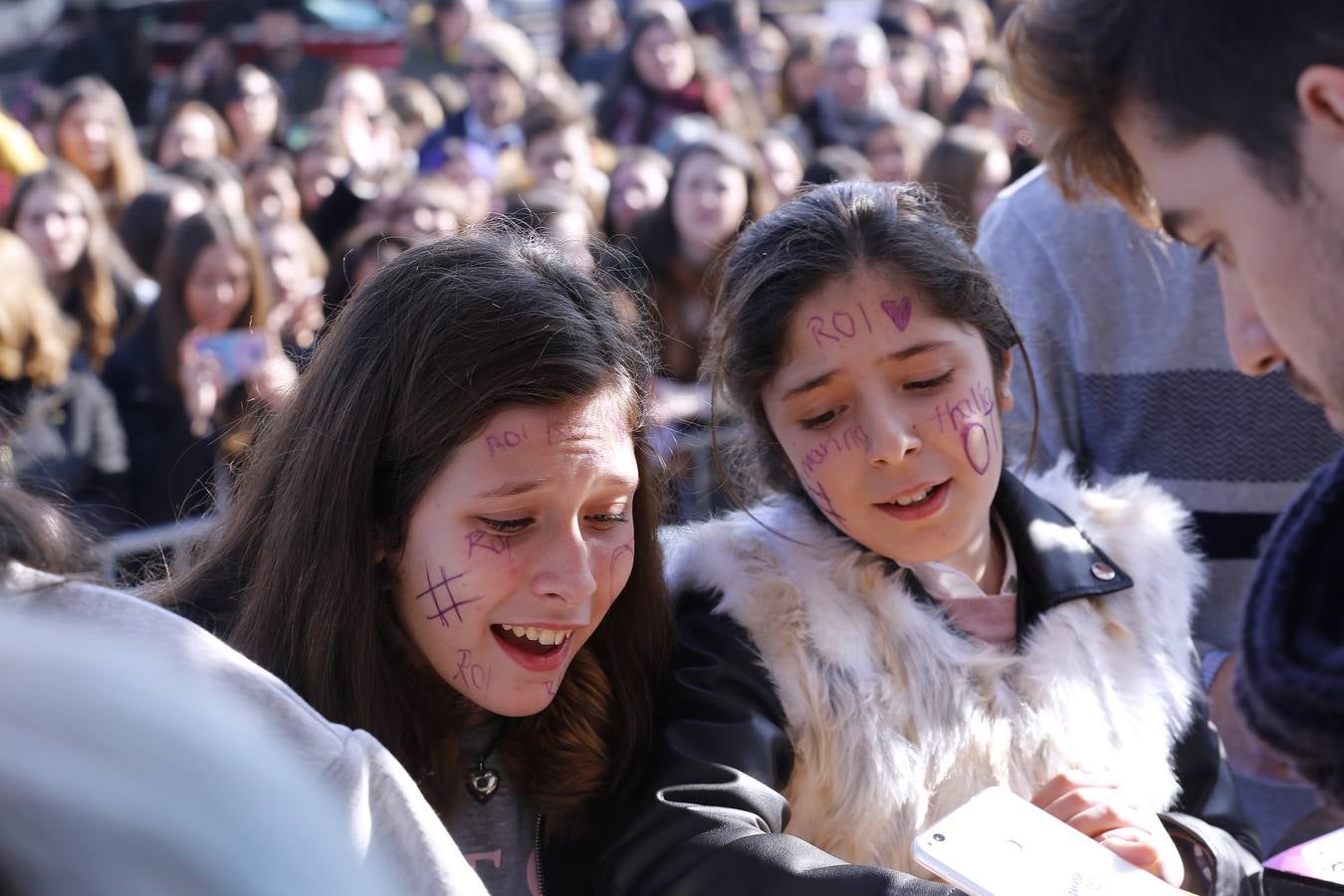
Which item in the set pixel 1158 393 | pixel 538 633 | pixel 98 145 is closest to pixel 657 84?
pixel 98 145

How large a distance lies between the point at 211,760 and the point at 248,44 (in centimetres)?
1011

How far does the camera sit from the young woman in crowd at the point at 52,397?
4.00 m

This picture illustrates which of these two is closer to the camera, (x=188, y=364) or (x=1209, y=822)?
(x=1209, y=822)

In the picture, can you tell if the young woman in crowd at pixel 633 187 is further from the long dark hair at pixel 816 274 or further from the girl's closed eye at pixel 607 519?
the girl's closed eye at pixel 607 519

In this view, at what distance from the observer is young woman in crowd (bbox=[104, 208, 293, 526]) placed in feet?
14.1

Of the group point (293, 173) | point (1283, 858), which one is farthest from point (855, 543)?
point (293, 173)

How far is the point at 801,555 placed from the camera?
2.04 metres

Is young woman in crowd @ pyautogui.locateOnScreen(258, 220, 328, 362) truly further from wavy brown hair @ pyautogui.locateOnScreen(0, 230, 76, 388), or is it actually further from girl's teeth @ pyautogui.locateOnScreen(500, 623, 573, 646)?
girl's teeth @ pyautogui.locateOnScreen(500, 623, 573, 646)

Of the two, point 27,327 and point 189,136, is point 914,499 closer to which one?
point 27,327

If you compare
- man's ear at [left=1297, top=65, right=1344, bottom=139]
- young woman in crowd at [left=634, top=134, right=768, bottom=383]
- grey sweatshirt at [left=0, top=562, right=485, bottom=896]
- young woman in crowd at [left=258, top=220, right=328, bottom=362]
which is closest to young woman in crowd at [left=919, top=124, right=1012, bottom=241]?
young woman in crowd at [left=634, top=134, right=768, bottom=383]

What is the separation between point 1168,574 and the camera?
7.03 ft

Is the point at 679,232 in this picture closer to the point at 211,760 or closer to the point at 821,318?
the point at 821,318

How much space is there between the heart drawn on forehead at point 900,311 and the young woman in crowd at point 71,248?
348 cm

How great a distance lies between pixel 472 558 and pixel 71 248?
3.67 metres
